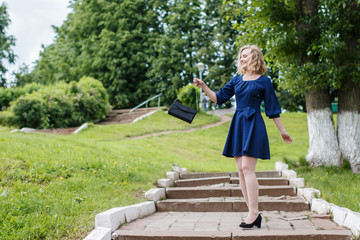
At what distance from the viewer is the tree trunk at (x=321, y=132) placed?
8430 mm

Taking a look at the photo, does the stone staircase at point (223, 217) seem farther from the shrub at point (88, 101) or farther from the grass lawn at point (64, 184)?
the shrub at point (88, 101)

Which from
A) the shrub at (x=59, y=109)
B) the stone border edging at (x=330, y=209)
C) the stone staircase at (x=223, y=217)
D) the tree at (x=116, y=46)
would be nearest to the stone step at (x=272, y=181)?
the stone staircase at (x=223, y=217)

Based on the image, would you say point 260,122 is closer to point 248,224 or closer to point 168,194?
point 248,224

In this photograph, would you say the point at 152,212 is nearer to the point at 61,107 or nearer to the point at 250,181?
the point at 250,181

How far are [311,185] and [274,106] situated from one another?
10.9ft

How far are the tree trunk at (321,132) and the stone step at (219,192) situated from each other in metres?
2.67

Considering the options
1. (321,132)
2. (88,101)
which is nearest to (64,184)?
(321,132)

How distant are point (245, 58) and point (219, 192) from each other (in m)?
3.11

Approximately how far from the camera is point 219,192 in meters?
6.35

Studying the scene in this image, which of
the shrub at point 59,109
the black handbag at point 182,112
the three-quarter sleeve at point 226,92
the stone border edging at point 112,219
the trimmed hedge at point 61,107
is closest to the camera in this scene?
the stone border edging at point 112,219

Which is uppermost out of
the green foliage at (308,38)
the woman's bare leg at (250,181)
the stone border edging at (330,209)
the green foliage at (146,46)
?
the green foliage at (146,46)

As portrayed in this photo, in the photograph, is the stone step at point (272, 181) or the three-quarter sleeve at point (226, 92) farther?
the stone step at point (272, 181)

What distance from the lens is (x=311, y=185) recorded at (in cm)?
656

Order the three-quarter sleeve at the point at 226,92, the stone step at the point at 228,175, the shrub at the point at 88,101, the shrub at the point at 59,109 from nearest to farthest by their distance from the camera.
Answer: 1. the three-quarter sleeve at the point at 226,92
2. the stone step at the point at 228,175
3. the shrub at the point at 59,109
4. the shrub at the point at 88,101
